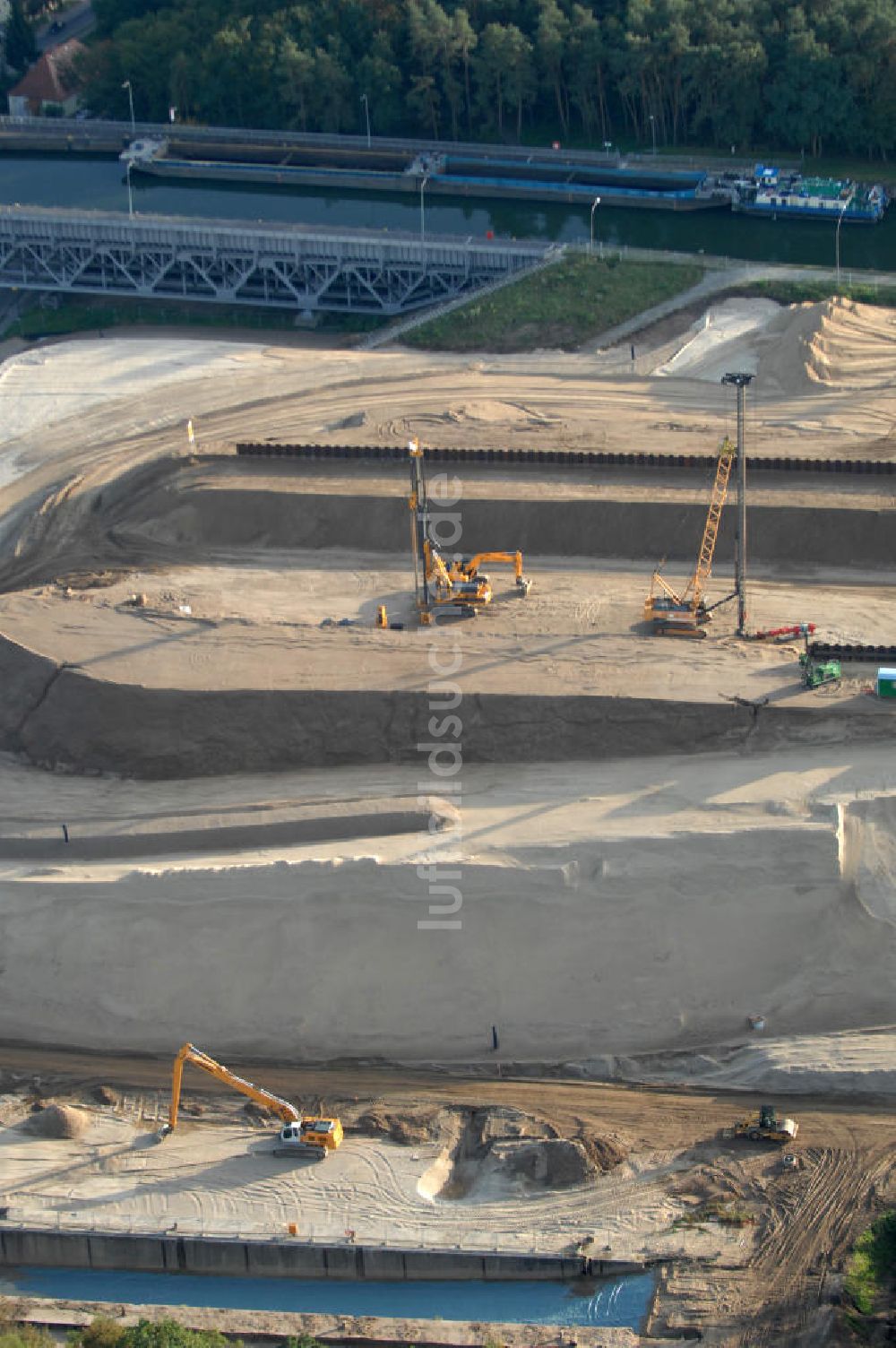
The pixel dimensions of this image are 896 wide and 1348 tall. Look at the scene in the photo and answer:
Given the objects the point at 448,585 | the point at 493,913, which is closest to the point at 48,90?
the point at 448,585

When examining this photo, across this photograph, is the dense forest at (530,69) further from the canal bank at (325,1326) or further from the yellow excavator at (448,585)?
the canal bank at (325,1326)

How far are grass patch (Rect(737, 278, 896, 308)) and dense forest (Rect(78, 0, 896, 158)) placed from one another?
24694mm

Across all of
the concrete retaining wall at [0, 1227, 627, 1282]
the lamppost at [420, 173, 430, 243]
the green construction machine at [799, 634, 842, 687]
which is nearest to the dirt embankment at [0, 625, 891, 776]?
the green construction machine at [799, 634, 842, 687]

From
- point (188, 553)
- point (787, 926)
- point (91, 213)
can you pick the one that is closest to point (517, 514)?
point (188, 553)

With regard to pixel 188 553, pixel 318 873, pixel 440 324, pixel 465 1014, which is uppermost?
pixel 440 324

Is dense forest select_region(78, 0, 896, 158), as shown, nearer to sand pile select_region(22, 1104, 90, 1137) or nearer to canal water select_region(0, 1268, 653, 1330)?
sand pile select_region(22, 1104, 90, 1137)

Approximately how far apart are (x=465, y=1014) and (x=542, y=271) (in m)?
47.6

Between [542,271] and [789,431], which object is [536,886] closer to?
[789,431]

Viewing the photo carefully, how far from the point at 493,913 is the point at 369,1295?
10423mm

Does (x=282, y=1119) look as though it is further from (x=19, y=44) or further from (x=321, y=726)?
(x=19, y=44)

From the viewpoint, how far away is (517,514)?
61938mm

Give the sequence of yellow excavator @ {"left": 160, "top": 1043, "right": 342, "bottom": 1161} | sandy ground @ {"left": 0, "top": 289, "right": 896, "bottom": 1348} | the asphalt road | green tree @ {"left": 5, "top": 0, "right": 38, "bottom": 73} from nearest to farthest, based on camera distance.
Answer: sandy ground @ {"left": 0, "top": 289, "right": 896, "bottom": 1348}, yellow excavator @ {"left": 160, "top": 1043, "right": 342, "bottom": 1161}, green tree @ {"left": 5, "top": 0, "right": 38, "bottom": 73}, the asphalt road

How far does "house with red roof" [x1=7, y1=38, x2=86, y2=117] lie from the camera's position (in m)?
119

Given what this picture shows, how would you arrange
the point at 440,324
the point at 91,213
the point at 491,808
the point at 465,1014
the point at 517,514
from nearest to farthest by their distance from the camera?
the point at 465,1014 < the point at 491,808 < the point at 517,514 < the point at 440,324 < the point at 91,213
